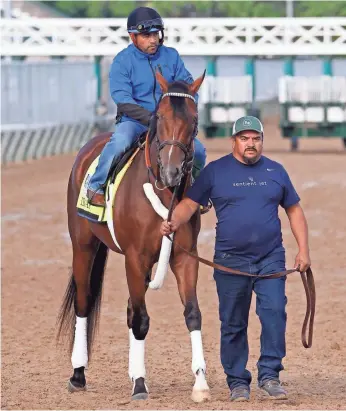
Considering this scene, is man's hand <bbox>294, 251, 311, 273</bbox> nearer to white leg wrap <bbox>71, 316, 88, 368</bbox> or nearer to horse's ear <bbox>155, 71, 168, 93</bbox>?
horse's ear <bbox>155, 71, 168, 93</bbox>

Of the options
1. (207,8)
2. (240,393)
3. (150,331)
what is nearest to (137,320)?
(240,393)

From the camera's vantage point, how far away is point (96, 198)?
8.42 meters

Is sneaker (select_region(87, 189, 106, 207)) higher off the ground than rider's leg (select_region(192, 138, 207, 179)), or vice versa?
rider's leg (select_region(192, 138, 207, 179))

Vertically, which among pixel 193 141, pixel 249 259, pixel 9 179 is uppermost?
pixel 193 141


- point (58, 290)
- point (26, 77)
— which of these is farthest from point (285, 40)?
point (58, 290)

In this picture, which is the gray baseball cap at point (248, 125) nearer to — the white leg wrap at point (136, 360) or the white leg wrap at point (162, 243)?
the white leg wrap at point (162, 243)

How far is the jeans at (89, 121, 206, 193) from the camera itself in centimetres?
816

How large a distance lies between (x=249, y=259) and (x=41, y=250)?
8.71 metres

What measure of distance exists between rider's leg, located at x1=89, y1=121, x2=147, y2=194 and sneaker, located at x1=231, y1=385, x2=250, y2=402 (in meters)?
1.62

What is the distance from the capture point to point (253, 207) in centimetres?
754

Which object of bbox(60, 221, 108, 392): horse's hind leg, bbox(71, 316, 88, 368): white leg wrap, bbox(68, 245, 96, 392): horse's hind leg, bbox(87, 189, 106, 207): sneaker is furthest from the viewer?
bbox(60, 221, 108, 392): horse's hind leg

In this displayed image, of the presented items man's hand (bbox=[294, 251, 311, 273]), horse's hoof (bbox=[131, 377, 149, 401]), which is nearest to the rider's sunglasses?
man's hand (bbox=[294, 251, 311, 273])

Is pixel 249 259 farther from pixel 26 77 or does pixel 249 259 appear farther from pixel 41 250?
pixel 26 77

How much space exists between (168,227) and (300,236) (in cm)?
77
